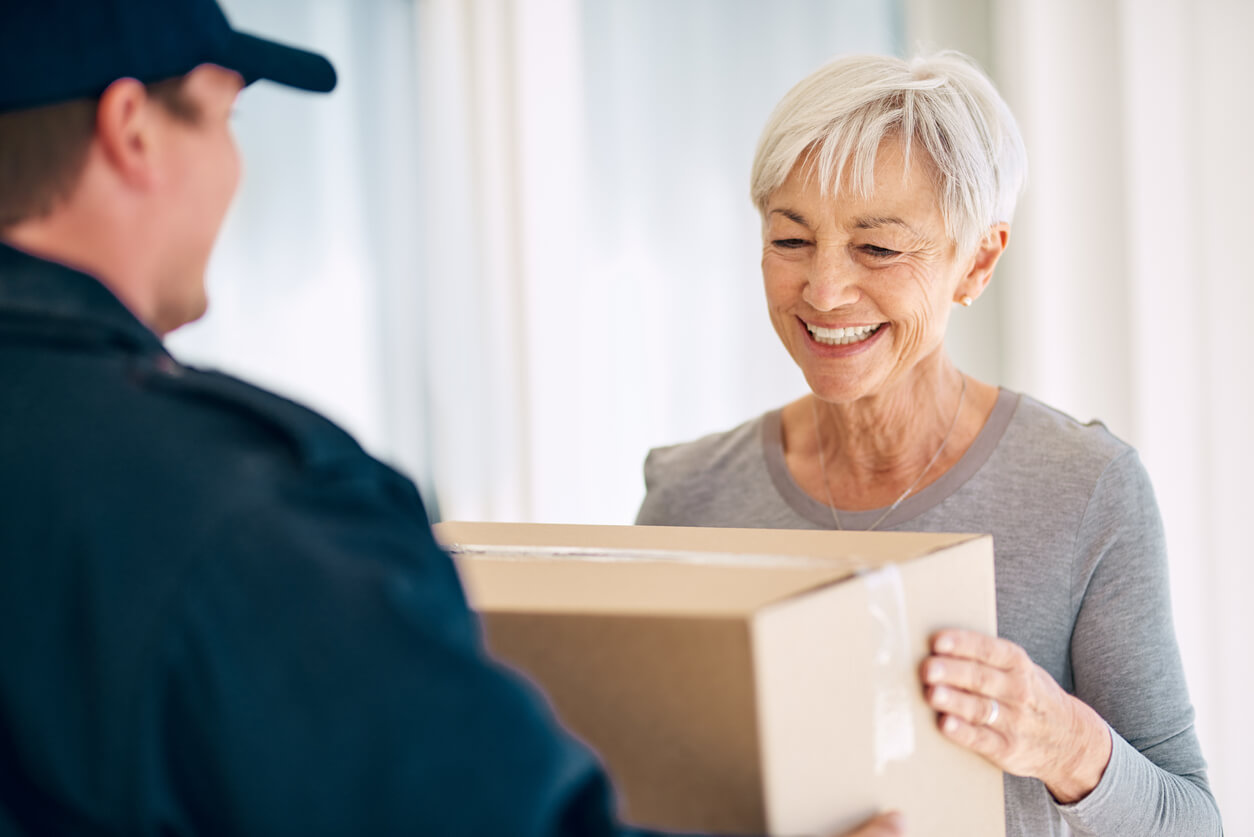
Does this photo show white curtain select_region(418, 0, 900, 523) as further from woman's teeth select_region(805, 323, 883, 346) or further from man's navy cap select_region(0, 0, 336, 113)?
man's navy cap select_region(0, 0, 336, 113)

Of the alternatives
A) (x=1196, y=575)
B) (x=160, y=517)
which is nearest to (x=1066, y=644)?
(x=160, y=517)

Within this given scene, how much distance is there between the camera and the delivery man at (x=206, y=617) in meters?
0.43

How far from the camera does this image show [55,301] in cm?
50

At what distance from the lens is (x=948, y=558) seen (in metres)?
0.75

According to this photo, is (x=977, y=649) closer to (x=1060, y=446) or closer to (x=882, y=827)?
(x=882, y=827)

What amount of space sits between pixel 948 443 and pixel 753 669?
0.75m

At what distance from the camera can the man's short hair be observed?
0.52 meters

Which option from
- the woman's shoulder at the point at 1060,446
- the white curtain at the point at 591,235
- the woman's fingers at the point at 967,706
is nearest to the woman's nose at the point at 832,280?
the woman's shoulder at the point at 1060,446

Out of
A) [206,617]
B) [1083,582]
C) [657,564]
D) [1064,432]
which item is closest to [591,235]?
[1064,432]

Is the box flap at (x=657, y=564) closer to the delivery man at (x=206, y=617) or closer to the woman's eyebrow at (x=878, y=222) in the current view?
the delivery man at (x=206, y=617)

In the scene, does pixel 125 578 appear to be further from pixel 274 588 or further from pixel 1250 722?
pixel 1250 722

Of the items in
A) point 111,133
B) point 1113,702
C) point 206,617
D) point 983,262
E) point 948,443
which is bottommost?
point 1113,702

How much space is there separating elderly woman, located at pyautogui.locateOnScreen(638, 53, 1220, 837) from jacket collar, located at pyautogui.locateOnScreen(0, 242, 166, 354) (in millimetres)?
820

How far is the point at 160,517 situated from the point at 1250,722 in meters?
2.20
